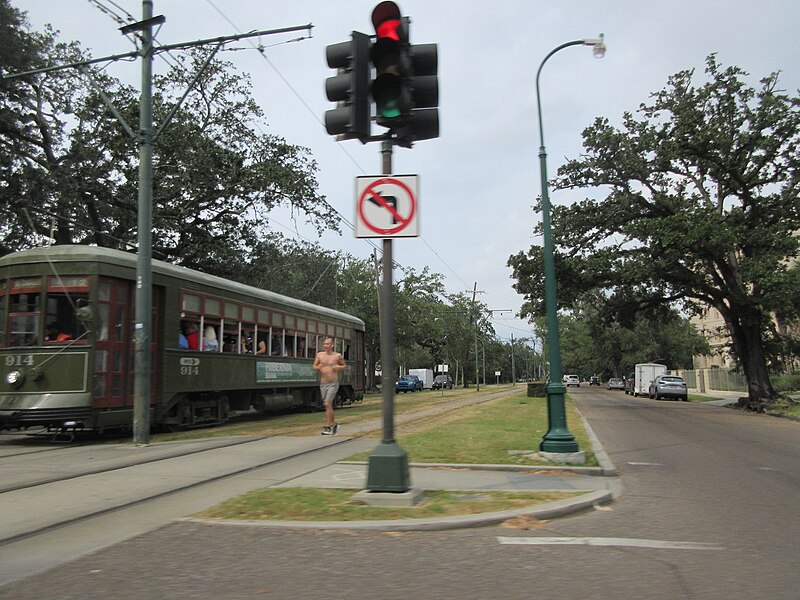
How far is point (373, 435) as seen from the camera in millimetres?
12922

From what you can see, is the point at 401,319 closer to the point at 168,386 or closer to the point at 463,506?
the point at 168,386

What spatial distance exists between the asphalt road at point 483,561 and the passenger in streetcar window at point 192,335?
9.11m

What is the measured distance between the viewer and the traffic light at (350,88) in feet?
20.7

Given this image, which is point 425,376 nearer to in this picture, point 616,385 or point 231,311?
point 616,385

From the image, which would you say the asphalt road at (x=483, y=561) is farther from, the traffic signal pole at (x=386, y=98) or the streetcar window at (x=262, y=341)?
the streetcar window at (x=262, y=341)

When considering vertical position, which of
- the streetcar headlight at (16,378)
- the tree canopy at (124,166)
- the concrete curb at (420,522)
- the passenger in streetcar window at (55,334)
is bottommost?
the concrete curb at (420,522)

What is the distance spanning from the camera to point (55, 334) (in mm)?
11602

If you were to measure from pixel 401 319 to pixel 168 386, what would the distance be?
3606 cm

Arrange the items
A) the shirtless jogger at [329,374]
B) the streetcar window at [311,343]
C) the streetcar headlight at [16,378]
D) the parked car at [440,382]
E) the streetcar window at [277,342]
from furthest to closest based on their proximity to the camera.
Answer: the parked car at [440,382] < the streetcar window at [311,343] < the streetcar window at [277,342] < the shirtless jogger at [329,374] < the streetcar headlight at [16,378]

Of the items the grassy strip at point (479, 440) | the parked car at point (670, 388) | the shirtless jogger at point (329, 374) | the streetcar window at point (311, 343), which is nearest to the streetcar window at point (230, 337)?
the shirtless jogger at point (329, 374)

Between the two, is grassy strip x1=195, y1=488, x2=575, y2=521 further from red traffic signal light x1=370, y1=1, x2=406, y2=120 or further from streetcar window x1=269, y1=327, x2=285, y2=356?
streetcar window x1=269, y1=327, x2=285, y2=356

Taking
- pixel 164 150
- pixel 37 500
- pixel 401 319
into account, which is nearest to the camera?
pixel 37 500

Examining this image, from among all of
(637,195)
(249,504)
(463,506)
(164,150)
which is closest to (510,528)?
(463,506)

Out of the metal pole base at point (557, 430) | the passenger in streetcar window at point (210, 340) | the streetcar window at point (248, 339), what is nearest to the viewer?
the metal pole base at point (557, 430)
